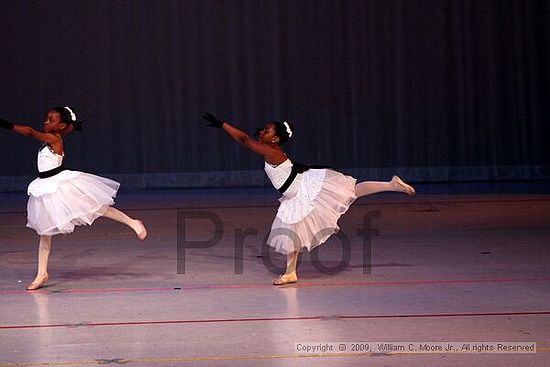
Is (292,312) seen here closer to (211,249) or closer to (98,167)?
(211,249)

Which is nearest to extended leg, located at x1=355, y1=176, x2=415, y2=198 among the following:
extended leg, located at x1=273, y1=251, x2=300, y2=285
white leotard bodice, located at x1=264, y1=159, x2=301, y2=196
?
white leotard bodice, located at x1=264, y1=159, x2=301, y2=196

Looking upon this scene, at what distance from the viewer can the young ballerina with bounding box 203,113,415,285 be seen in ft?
23.3

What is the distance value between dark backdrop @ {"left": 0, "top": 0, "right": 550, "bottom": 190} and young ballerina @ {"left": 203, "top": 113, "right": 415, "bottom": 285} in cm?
857

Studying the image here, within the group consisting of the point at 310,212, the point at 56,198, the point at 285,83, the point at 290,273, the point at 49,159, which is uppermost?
the point at 285,83

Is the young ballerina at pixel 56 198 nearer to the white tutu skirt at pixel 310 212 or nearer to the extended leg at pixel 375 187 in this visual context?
the white tutu skirt at pixel 310 212

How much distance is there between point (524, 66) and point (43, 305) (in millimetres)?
11562

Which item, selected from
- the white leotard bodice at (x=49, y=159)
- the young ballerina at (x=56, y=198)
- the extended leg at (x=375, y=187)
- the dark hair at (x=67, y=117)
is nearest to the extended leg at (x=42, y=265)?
the young ballerina at (x=56, y=198)

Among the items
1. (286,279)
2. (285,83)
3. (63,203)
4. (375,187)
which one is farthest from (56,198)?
(285,83)

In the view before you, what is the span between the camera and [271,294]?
6672 mm

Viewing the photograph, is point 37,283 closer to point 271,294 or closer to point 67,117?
point 67,117

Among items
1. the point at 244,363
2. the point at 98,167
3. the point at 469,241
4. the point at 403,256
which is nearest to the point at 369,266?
the point at 403,256

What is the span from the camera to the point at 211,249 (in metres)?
8.91

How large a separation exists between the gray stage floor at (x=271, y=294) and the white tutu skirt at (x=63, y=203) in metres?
0.45

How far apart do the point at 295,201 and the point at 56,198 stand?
5.44ft
